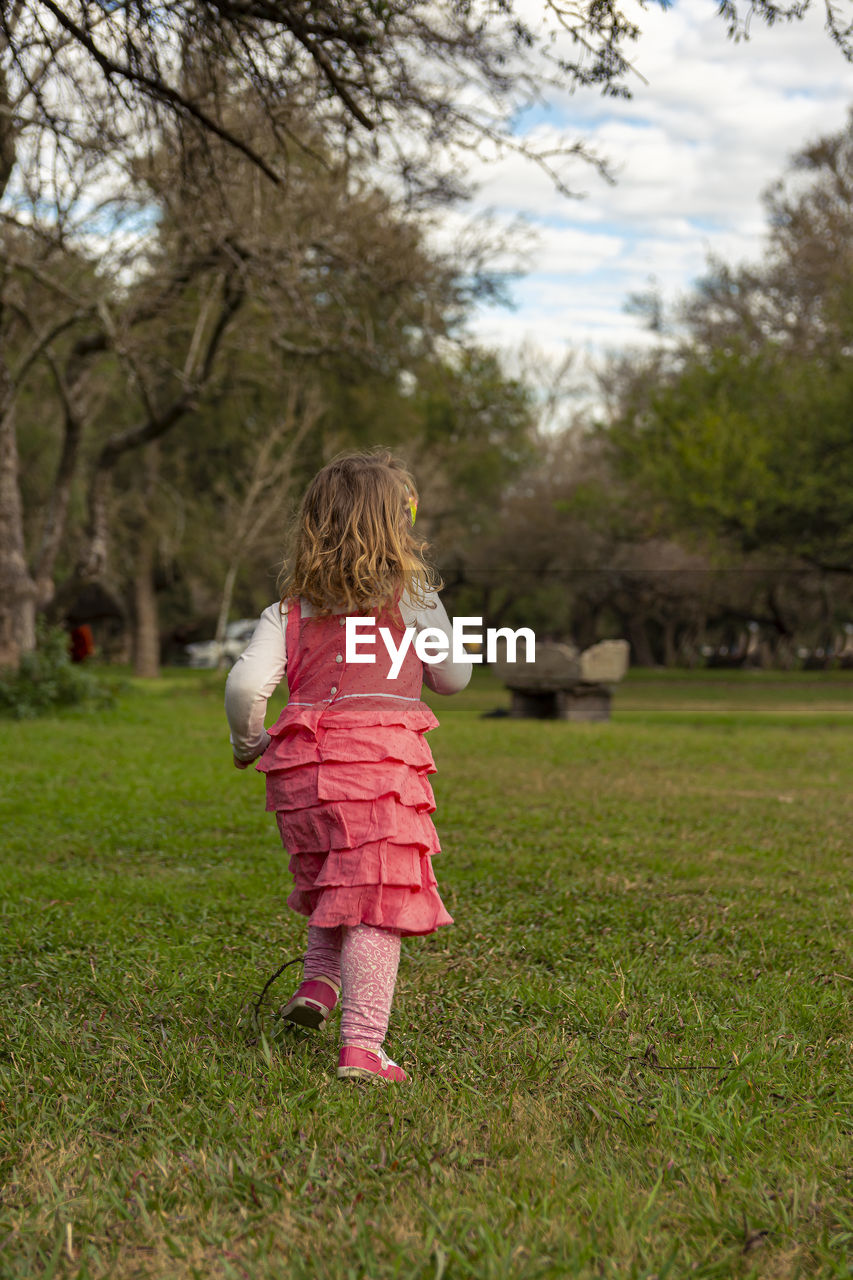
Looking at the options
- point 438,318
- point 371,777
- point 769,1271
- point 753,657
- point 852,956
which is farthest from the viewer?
point 753,657

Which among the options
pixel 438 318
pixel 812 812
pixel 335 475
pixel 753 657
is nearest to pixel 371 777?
pixel 335 475

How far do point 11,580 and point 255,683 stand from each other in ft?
38.7

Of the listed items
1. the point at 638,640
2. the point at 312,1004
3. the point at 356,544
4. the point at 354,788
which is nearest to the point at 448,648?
the point at 356,544

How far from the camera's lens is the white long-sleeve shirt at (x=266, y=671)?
3.07 m

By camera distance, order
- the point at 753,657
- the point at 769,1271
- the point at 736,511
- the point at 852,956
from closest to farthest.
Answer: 1. the point at 769,1271
2. the point at 852,956
3. the point at 736,511
4. the point at 753,657

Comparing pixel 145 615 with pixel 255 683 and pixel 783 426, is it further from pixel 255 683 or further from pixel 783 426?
pixel 255 683

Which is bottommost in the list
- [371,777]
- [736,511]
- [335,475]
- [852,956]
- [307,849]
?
[852,956]

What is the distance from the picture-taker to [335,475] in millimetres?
3260

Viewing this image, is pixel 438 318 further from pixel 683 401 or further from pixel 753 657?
pixel 753 657

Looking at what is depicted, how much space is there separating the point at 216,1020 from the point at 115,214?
12.2 m

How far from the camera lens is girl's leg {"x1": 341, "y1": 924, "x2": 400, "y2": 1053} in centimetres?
292

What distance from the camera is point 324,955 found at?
328cm

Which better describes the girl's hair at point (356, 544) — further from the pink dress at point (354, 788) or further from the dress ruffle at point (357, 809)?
the dress ruffle at point (357, 809)

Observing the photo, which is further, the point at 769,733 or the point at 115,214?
the point at 769,733
